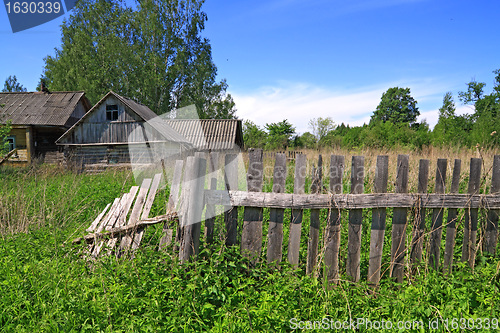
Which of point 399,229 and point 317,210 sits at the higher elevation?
point 317,210

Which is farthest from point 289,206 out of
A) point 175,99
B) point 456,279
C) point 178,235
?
point 175,99

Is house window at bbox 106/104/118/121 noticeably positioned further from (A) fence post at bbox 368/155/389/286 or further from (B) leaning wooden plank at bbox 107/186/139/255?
(A) fence post at bbox 368/155/389/286

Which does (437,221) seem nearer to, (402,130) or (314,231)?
(314,231)

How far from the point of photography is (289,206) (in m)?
3.09

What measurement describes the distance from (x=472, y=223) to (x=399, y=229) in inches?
39.8

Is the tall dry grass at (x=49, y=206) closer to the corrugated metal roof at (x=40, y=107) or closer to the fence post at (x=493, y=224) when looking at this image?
the fence post at (x=493, y=224)

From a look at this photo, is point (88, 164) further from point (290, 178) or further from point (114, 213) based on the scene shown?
point (114, 213)

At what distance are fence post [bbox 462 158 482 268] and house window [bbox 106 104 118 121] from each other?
1926 centimetres

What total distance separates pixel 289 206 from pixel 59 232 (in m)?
3.42

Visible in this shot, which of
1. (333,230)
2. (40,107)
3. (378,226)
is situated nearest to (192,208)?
(333,230)

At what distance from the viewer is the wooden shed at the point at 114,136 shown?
18.4 m

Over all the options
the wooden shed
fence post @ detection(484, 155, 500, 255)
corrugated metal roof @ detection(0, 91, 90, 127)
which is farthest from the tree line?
corrugated metal roof @ detection(0, 91, 90, 127)

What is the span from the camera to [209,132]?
27156mm

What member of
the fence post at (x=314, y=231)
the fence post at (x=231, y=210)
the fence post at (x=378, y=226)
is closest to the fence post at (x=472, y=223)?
the fence post at (x=378, y=226)
